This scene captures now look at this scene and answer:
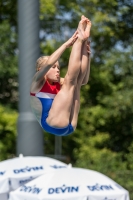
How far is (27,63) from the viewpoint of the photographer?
27.0 ft

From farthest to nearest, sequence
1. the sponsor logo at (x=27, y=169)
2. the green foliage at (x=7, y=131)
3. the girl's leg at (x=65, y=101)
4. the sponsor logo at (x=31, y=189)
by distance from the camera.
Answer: the green foliage at (x=7, y=131)
the sponsor logo at (x=27, y=169)
the sponsor logo at (x=31, y=189)
the girl's leg at (x=65, y=101)

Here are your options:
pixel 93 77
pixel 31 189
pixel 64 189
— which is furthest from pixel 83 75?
pixel 93 77

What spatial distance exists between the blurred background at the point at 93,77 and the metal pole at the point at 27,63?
538 cm

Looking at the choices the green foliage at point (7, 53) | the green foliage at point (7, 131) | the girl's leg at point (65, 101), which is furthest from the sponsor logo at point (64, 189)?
the green foliage at point (7, 53)

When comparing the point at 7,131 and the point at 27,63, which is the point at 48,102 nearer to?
the point at 27,63

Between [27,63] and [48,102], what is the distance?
250 centimetres

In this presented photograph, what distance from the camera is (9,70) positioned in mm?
14562

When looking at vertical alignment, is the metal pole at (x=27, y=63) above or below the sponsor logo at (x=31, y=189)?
above

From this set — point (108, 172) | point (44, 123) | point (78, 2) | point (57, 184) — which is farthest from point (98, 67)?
point (44, 123)

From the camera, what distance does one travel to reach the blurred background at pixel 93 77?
1434cm

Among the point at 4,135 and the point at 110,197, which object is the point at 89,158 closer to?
the point at 4,135

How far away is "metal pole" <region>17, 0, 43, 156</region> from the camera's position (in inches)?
321

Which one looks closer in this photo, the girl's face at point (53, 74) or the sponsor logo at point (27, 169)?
the girl's face at point (53, 74)

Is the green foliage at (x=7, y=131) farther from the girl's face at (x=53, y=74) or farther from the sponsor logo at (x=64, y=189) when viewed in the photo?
the girl's face at (x=53, y=74)
